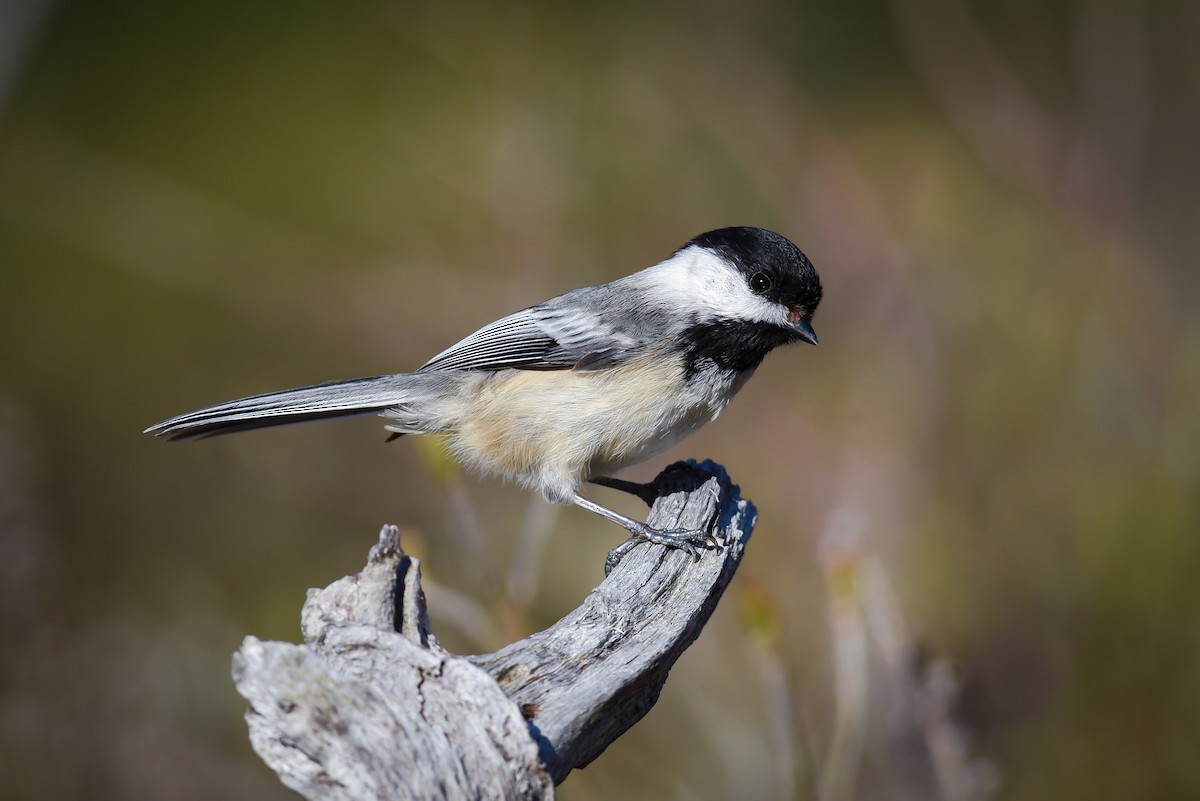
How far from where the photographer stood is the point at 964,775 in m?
2.05

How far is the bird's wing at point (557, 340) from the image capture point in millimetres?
2465

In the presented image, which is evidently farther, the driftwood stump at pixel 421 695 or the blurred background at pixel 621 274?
the blurred background at pixel 621 274

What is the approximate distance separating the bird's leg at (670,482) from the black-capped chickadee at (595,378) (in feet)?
0.24

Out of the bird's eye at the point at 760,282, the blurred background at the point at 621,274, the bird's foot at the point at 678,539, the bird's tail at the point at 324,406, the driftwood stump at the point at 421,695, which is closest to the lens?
the driftwood stump at the point at 421,695

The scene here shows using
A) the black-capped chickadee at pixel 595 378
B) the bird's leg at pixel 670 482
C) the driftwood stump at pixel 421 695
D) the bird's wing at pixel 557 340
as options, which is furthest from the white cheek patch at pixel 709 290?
the driftwood stump at pixel 421 695

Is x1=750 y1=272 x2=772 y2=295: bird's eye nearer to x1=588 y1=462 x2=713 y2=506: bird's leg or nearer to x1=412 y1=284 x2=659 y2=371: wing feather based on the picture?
x1=412 y1=284 x2=659 y2=371: wing feather

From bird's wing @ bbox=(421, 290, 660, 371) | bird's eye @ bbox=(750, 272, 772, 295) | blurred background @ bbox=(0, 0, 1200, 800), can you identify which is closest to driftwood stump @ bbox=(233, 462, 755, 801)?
blurred background @ bbox=(0, 0, 1200, 800)

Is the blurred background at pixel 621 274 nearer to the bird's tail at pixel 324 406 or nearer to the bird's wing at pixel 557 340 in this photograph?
the bird's tail at pixel 324 406

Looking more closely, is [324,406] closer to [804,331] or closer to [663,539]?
[663,539]

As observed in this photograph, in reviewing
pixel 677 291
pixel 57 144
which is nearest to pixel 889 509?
pixel 677 291

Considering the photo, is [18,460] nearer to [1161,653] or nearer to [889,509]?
[889,509]

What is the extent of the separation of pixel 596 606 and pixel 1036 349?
7.72 feet

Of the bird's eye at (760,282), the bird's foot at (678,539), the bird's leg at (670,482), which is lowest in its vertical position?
the bird's foot at (678,539)

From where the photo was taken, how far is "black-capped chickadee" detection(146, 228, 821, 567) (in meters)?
2.38
